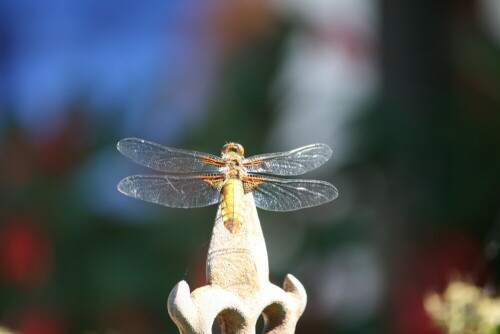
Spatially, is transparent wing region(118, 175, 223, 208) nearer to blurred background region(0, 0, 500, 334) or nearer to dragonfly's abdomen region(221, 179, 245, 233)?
dragonfly's abdomen region(221, 179, 245, 233)

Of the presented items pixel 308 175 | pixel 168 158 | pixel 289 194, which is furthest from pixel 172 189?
pixel 308 175

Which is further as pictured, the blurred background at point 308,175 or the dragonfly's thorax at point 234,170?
the blurred background at point 308,175

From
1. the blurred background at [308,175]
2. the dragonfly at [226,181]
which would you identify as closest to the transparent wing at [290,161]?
the dragonfly at [226,181]

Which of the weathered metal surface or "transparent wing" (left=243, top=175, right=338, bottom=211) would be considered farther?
"transparent wing" (left=243, top=175, right=338, bottom=211)

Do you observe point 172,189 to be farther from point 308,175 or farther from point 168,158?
point 308,175

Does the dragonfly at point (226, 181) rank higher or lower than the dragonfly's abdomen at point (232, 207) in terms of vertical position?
higher

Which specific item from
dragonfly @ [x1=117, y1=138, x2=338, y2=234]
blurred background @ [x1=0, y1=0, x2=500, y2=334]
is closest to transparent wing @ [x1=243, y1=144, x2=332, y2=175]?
dragonfly @ [x1=117, y1=138, x2=338, y2=234]

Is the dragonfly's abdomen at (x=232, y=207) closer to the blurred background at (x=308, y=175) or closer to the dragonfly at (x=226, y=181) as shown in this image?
the dragonfly at (x=226, y=181)
